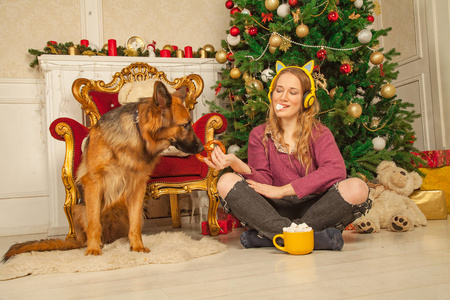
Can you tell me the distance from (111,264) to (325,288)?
1.07 metres

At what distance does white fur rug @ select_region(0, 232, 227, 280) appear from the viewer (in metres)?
1.84

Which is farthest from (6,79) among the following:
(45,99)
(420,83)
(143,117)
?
(420,83)

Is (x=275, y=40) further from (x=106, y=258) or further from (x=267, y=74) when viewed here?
(x=106, y=258)

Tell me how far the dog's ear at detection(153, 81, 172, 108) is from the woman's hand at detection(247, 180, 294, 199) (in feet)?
2.06

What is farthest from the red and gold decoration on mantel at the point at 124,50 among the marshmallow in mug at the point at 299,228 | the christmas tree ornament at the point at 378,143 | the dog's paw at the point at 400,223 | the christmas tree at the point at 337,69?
the marshmallow in mug at the point at 299,228

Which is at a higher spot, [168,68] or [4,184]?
[168,68]

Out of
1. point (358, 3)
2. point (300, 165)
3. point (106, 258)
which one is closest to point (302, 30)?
point (358, 3)

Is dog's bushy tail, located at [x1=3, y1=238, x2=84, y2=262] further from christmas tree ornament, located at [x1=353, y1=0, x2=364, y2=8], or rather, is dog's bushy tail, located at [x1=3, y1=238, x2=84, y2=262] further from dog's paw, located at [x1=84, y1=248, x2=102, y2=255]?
christmas tree ornament, located at [x1=353, y1=0, x2=364, y2=8]

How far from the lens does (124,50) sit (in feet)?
13.0

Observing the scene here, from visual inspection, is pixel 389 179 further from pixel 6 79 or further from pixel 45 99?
pixel 6 79

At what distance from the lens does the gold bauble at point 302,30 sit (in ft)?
9.65

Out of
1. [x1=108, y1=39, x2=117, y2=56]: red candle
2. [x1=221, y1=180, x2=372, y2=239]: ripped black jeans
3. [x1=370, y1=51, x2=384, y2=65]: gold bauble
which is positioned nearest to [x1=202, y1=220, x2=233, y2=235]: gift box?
[x1=221, y1=180, x2=372, y2=239]: ripped black jeans

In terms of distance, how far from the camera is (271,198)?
2.13m

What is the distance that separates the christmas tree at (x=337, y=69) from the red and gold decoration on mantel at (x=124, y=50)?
0.90 meters
